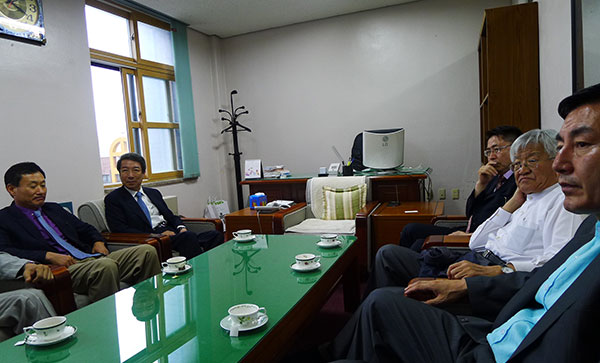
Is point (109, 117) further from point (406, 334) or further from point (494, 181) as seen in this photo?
point (406, 334)

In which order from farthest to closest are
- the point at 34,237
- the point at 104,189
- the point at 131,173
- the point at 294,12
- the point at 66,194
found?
the point at 294,12 < the point at 104,189 < the point at 66,194 < the point at 131,173 < the point at 34,237

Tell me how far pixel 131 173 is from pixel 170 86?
2.10m

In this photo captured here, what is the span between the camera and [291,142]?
5176mm

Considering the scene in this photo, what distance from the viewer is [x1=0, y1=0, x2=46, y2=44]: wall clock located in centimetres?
286

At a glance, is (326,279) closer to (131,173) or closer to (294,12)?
(131,173)

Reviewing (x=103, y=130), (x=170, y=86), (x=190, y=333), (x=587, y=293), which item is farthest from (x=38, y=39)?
(x=587, y=293)

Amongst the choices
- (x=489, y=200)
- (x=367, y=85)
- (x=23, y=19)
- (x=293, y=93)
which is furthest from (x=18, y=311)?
(x=367, y=85)

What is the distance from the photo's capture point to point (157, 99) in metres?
4.55

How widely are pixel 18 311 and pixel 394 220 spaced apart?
2383 millimetres

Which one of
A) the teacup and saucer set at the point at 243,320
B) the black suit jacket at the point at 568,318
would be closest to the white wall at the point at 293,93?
the teacup and saucer set at the point at 243,320

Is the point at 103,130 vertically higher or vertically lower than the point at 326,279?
higher

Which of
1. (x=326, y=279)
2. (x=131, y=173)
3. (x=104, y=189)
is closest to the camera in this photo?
(x=326, y=279)

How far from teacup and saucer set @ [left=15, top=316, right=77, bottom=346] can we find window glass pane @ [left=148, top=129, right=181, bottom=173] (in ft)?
11.0

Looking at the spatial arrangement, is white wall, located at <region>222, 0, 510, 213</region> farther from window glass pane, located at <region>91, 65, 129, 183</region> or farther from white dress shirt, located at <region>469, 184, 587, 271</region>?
white dress shirt, located at <region>469, 184, 587, 271</region>
